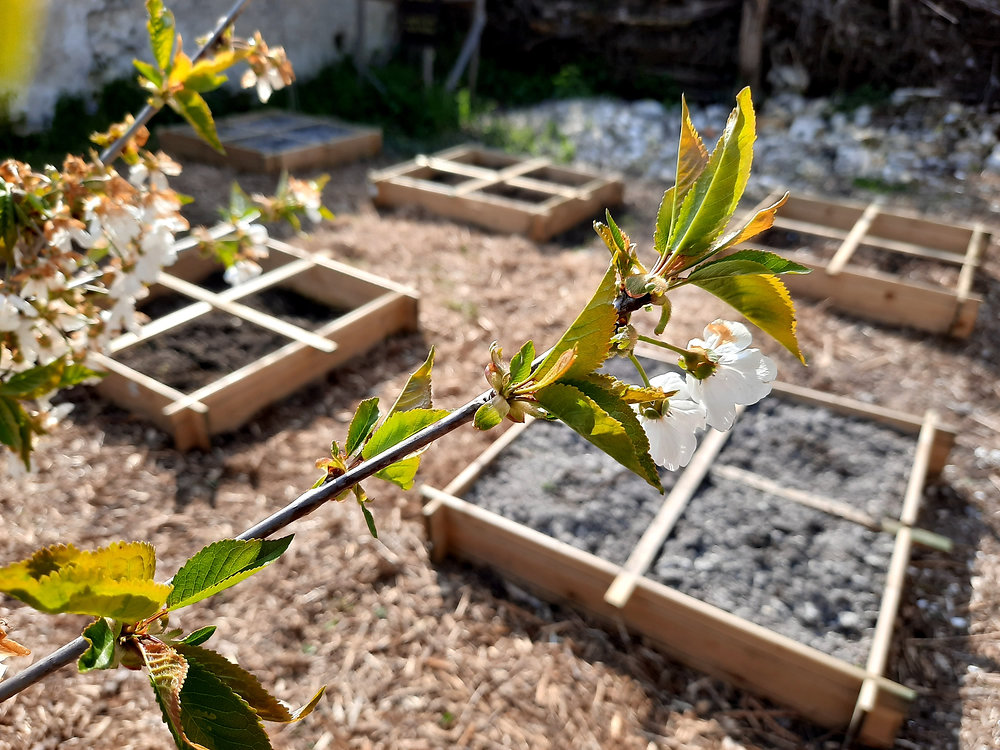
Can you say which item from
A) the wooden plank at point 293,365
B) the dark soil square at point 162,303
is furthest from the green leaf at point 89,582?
the dark soil square at point 162,303

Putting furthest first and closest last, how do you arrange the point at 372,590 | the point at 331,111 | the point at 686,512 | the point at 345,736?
the point at 331,111
the point at 686,512
the point at 372,590
the point at 345,736

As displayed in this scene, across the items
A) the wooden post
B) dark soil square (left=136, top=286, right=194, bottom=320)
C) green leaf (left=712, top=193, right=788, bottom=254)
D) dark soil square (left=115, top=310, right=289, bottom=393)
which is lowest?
dark soil square (left=115, top=310, right=289, bottom=393)

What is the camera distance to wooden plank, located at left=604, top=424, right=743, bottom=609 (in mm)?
2061

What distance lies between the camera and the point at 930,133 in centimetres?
613

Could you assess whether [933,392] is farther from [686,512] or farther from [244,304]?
[244,304]

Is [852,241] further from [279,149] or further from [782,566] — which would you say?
[279,149]

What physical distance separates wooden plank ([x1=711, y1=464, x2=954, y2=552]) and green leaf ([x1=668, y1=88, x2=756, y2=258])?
2078 millimetres

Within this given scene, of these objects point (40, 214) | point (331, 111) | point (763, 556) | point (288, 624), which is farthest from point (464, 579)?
point (331, 111)

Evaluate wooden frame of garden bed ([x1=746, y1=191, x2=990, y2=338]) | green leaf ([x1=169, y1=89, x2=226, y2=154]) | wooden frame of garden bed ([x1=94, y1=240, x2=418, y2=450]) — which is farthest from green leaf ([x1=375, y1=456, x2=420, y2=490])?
wooden frame of garden bed ([x1=746, y1=191, x2=990, y2=338])

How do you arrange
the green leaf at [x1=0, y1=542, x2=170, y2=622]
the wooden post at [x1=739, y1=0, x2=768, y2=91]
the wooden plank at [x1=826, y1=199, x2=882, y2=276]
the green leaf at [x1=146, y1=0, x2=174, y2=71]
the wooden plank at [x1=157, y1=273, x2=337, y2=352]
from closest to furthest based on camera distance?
1. the green leaf at [x1=0, y1=542, x2=170, y2=622]
2. the green leaf at [x1=146, y1=0, x2=174, y2=71]
3. the wooden plank at [x1=157, y1=273, x2=337, y2=352]
4. the wooden plank at [x1=826, y1=199, x2=882, y2=276]
5. the wooden post at [x1=739, y1=0, x2=768, y2=91]

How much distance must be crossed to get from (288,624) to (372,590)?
26cm

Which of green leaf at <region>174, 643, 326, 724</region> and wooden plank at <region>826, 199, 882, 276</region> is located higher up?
green leaf at <region>174, 643, 326, 724</region>

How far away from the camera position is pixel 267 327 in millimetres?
3221

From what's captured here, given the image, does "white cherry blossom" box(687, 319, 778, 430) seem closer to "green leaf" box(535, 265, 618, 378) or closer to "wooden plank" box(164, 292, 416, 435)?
"green leaf" box(535, 265, 618, 378)
